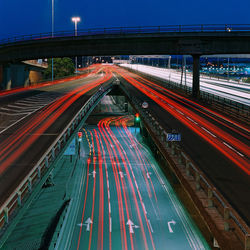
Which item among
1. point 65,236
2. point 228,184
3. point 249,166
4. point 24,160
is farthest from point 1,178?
point 249,166

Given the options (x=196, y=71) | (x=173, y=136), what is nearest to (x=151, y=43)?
(x=196, y=71)

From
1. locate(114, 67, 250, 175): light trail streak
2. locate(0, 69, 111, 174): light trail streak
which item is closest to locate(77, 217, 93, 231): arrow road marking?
locate(0, 69, 111, 174): light trail streak

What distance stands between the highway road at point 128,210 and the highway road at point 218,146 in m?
6.25

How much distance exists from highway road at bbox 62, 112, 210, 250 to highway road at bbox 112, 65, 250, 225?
6251 millimetres

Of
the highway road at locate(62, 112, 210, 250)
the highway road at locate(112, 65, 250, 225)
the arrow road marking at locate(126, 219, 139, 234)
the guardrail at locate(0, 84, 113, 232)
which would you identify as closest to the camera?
the guardrail at locate(0, 84, 113, 232)

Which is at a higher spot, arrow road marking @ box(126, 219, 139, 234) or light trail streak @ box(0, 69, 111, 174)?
light trail streak @ box(0, 69, 111, 174)

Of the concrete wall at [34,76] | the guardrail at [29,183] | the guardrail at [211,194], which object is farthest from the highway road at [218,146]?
the concrete wall at [34,76]

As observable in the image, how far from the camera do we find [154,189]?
112 feet

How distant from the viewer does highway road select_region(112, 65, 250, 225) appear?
16109 millimetres

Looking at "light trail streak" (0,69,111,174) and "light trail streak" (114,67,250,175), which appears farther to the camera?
"light trail streak" (114,67,250,175)

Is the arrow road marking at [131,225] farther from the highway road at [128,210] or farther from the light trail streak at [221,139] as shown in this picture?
the light trail streak at [221,139]

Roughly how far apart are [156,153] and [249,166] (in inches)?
1031

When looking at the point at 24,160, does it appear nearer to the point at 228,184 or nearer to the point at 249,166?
the point at 228,184

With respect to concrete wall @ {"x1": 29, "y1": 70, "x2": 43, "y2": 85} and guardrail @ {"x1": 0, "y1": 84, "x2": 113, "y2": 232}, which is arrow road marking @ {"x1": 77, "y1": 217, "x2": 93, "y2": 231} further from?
concrete wall @ {"x1": 29, "y1": 70, "x2": 43, "y2": 85}
